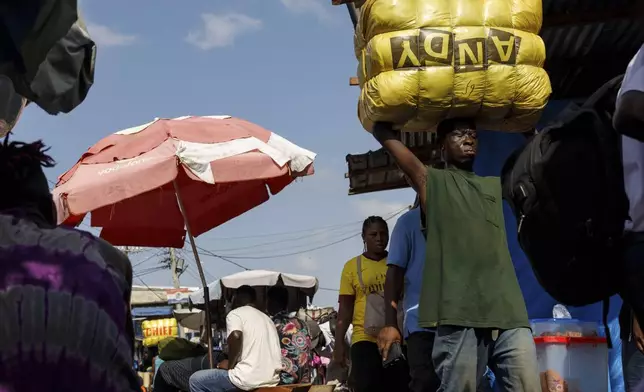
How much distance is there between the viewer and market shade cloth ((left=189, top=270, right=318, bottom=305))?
15.3 meters

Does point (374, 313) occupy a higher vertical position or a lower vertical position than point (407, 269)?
lower

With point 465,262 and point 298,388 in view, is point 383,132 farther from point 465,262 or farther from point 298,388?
point 298,388

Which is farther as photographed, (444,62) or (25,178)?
(444,62)

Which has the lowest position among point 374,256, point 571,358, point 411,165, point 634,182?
point 571,358

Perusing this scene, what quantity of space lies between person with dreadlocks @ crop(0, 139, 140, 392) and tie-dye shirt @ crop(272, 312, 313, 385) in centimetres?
565

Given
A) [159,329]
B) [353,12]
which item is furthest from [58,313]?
[159,329]

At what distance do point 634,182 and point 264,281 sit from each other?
1273 cm

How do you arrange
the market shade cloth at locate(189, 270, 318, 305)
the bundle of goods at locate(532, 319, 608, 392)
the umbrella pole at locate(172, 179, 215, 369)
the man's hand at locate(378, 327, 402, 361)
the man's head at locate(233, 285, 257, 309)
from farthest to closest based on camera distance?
the market shade cloth at locate(189, 270, 318, 305)
the umbrella pole at locate(172, 179, 215, 369)
the man's head at locate(233, 285, 257, 309)
the bundle of goods at locate(532, 319, 608, 392)
the man's hand at locate(378, 327, 402, 361)

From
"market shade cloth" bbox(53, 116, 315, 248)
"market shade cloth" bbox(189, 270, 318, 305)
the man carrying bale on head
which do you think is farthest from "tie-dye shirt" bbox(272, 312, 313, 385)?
"market shade cloth" bbox(189, 270, 318, 305)

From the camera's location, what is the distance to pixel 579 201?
9.78 feet

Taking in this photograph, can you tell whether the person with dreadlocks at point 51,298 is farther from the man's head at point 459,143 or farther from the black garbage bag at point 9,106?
the man's head at point 459,143

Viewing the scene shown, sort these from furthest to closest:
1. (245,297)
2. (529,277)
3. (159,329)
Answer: (159,329) → (245,297) → (529,277)

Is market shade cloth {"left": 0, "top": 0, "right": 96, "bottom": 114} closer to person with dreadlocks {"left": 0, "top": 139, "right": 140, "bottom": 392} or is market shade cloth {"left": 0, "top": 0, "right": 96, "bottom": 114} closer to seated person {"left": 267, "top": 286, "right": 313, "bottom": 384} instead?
person with dreadlocks {"left": 0, "top": 139, "right": 140, "bottom": 392}

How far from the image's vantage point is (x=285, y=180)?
873cm
